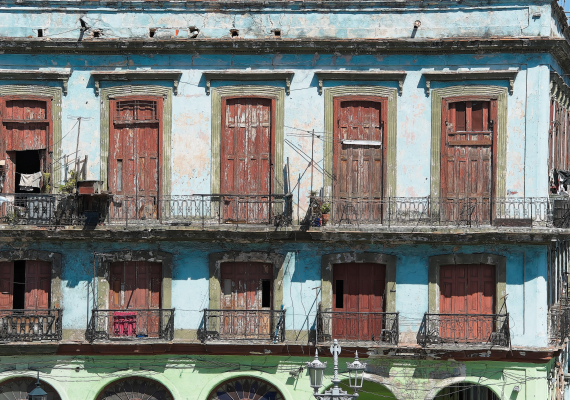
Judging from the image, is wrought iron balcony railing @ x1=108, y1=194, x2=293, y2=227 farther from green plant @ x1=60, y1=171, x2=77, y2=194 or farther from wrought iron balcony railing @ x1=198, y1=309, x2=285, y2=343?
wrought iron balcony railing @ x1=198, y1=309, x2=285, y2=343

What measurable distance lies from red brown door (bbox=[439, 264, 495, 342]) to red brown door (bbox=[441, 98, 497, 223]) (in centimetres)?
143

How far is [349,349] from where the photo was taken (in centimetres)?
2667

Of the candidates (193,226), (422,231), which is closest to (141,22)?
(193,226)

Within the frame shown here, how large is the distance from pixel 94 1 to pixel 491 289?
42.8ft

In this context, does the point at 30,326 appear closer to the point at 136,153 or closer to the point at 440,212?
the point at 136,153

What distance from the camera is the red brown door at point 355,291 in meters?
27.2

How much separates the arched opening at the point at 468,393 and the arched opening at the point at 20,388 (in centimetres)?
1053

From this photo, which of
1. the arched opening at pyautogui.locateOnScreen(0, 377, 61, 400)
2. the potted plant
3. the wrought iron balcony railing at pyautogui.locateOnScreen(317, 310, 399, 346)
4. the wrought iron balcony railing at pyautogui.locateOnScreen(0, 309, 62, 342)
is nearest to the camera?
the potted plant

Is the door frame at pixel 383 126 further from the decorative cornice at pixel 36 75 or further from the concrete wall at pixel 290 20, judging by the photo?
the decorative cornice at pixel 36 75

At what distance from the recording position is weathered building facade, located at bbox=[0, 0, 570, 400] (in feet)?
87.7

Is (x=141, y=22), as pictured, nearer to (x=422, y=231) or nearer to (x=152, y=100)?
(x=152, y=100)

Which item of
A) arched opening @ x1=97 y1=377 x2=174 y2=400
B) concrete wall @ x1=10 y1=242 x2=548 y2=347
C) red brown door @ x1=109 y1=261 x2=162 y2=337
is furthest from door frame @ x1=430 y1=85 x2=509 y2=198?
arched opening @ x1=97 y1=377 x2=174 y2=400

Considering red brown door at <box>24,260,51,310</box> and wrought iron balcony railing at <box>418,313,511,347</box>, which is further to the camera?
red brown door at <box>24,260,51,310</box>

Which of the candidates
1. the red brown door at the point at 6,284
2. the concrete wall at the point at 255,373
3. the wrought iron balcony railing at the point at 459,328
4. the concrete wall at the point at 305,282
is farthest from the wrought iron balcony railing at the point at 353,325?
the red brown door at the point at 6,284
